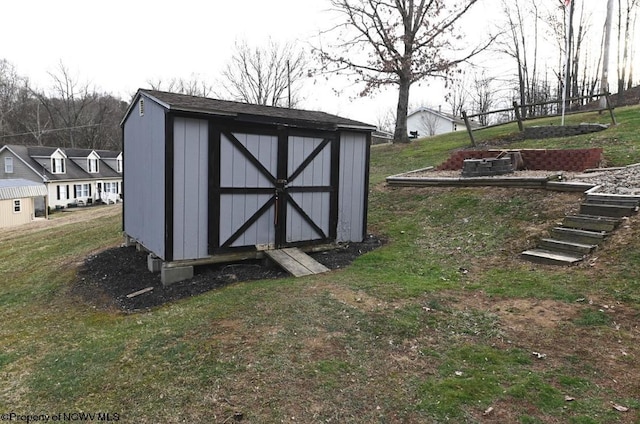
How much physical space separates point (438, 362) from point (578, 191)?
5.96 metres

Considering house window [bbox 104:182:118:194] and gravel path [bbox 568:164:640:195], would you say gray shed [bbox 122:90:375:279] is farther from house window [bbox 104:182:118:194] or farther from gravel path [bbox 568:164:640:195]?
house window [bbox 104:182:118:194]

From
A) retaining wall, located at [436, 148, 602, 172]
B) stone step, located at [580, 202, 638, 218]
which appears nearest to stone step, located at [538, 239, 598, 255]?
stone step, located at [580, 202, 638, 218]

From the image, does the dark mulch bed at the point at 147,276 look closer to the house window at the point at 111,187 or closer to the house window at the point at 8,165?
the house window at the point at 8,165

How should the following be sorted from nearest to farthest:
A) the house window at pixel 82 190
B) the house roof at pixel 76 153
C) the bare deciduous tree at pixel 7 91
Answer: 1. the house window at pixel 82 190
2. the house roof at pixel 76 153
3. the bare deciduous tree at pixel 7 91

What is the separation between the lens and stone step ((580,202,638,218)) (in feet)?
21.6

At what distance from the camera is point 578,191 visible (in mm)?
7902

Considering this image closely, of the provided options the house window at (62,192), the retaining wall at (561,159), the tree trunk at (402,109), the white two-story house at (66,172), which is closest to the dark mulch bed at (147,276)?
the retaining wall at (561,159)

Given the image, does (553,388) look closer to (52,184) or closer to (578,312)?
(578,312)

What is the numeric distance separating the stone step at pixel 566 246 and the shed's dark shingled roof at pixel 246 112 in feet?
12.3

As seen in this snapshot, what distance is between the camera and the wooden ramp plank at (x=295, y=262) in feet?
21.5

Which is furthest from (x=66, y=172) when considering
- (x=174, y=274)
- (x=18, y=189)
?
(x=174, y=274)

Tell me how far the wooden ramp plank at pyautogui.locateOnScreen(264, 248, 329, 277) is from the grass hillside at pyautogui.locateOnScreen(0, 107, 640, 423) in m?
0.35

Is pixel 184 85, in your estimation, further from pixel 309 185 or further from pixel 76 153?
pixel 309 185

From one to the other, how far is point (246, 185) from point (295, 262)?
1503 mm
